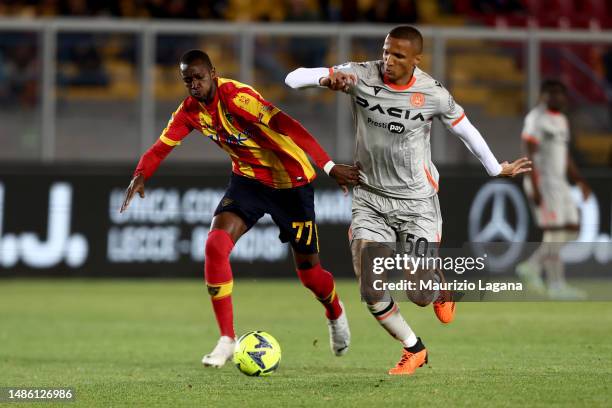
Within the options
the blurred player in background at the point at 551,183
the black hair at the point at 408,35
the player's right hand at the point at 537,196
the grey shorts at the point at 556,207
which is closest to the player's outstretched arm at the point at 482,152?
the black hair at the point at 408,35

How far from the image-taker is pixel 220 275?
839 cm

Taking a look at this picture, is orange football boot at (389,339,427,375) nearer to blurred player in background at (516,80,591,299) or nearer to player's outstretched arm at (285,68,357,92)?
player's outstretched arm at (285,68,357,92)

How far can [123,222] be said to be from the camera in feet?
53.2

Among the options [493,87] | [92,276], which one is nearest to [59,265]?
[92,276]

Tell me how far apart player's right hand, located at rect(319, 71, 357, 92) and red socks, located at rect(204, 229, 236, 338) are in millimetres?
1449

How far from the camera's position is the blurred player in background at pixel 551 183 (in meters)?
14.5

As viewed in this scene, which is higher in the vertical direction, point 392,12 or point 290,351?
point 392,12

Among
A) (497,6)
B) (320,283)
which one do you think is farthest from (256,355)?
(497,6)

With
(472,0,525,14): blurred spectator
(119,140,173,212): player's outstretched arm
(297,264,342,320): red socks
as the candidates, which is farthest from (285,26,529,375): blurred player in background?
(472,0,525,14): blurred spectator

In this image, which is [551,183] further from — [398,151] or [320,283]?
[398,151]

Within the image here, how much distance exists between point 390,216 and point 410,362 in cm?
97

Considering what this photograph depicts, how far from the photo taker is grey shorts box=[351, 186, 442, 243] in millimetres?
7898

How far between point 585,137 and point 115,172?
657cm

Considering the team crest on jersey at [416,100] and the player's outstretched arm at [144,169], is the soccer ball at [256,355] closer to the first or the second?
the player's outstretched arm at [144,169]
